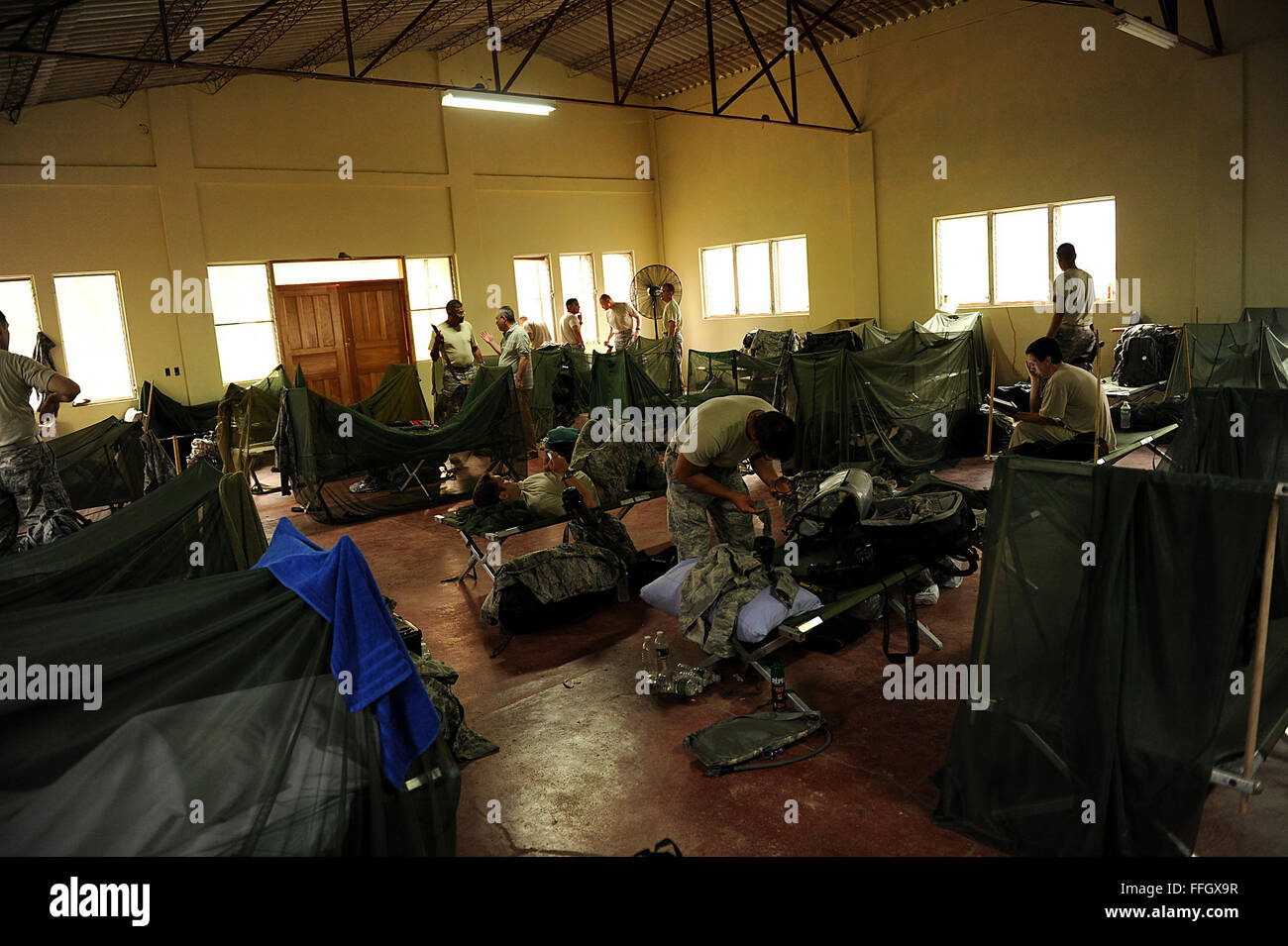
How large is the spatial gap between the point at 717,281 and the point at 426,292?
15.9ft

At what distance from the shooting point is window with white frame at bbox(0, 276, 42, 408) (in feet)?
33.8

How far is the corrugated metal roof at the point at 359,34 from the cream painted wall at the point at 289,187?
1.41ft

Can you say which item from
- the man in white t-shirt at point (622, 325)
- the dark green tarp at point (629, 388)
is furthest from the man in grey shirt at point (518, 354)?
the man in white t-shirt at point (622, 325)

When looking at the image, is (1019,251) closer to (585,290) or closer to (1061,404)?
(1061,404)

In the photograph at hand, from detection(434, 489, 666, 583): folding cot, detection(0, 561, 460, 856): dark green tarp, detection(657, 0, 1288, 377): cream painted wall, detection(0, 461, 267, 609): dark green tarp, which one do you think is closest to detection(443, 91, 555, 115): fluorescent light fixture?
detection(434, 489, 666, 583): folding cot

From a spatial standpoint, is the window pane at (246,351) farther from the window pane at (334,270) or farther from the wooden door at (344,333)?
the window pane at (334,270)

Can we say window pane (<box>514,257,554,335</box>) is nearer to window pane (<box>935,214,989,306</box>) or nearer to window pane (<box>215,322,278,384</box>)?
window pane (<box>215,322,278,384</box>)

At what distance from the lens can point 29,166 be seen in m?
10.2

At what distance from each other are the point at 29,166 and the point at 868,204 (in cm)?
1022

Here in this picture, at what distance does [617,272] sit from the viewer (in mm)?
15695

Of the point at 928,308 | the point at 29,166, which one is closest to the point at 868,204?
the point at 928,308

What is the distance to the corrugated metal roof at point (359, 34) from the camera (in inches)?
307

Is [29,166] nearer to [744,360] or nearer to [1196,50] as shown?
[744,360]

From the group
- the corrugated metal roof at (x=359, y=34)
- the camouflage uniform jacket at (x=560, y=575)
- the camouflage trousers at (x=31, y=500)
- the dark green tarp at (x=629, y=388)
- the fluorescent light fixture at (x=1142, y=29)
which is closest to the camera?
the camouflage uniform jacket at (x=560, y=575)
